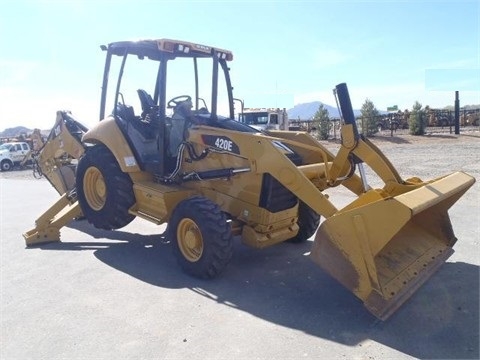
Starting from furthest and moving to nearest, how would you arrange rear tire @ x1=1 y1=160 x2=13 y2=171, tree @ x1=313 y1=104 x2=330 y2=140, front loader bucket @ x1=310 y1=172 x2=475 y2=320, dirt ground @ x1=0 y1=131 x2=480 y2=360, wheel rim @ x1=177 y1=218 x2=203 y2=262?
1. tree @ x1=313 y1=104 x2=330 y2=140
2. rear tire @ x1=1 y1=160 x2=13 y2=171
3. wheel rim @ x1=177 y1=218 x2=203 y2=262
4. front loader bucket @ x1=310 y1=172 x2=475 y2=320
5. dirt ground @ x1=0 y1=131 x2=480 y2=360

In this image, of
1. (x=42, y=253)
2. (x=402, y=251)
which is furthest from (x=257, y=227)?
(x=42, y=253)

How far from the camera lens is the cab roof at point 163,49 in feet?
18.5

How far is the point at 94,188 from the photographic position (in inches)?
268

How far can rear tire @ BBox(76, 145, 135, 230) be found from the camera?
6230 mm

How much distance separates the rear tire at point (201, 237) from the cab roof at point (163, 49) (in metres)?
2.00

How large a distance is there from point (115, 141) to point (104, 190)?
30.9 inches

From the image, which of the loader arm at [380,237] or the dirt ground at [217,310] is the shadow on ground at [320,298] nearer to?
the dirt ground at [217,310]

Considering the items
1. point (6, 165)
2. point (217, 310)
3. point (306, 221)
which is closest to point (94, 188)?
point (306, 221)

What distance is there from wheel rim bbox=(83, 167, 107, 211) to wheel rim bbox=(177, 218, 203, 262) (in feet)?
6.23

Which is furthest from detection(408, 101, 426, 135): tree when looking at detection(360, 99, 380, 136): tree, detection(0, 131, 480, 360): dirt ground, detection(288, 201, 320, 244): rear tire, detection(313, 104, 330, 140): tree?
detection(288, 201, 320, 244): rear tire

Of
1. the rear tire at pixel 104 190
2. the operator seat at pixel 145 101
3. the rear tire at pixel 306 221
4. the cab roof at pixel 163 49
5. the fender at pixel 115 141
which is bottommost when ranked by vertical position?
the rear tire at pixel 306 221

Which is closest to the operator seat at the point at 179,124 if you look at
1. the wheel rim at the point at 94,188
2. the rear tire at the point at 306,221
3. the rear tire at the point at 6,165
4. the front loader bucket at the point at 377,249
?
the wheel rim at the point at 94,188

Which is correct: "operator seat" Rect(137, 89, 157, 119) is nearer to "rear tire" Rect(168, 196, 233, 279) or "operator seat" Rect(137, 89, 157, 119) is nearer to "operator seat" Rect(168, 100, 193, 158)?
"operator seat" Rect(168, 100, 193, 158)

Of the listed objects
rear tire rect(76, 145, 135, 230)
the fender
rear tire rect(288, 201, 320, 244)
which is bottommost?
rear tire rect(288, 201, 320, 244)
